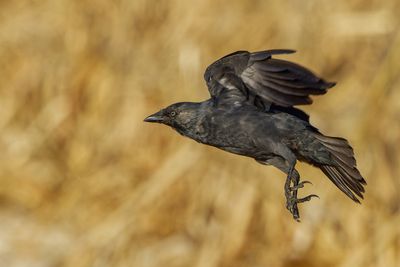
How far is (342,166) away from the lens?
675cm

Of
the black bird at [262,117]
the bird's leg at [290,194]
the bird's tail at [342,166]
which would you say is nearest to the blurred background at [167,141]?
the bird's tail at [342,166]

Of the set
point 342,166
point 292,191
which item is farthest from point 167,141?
point 292,191

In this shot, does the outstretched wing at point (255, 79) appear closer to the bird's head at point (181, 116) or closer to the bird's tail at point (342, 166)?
the bird's head at point (181, 116)

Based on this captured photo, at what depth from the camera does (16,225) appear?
1057 centimetres

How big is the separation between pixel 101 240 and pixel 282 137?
340 centimetres

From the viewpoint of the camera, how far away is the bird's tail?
6680 mm

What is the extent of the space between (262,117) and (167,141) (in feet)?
11.4

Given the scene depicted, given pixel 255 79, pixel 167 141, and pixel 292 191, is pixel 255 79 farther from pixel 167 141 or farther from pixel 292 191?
pixel 167 141

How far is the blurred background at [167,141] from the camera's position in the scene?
9.28 m

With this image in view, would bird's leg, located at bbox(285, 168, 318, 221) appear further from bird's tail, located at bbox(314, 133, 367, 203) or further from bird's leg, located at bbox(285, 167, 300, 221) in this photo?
bird's tail, located at bbox(314, 133, 367, 203)

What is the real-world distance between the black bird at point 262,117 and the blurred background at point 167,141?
244cm

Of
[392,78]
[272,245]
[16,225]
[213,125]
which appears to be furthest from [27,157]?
[213,125]

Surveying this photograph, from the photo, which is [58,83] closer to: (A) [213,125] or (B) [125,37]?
(B) [125,37]

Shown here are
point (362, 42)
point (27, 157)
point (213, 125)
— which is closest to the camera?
point (213, 125)
